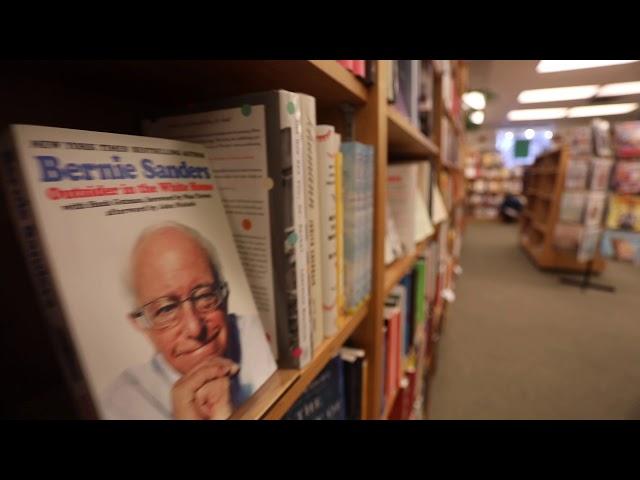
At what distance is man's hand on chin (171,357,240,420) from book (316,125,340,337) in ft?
0.56

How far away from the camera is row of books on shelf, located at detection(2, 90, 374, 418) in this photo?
0.63 feet

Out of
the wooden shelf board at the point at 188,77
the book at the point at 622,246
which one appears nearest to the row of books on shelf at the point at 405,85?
the wooden shelf board at the point at 188,77

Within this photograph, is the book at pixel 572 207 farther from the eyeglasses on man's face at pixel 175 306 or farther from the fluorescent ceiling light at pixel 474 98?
the eyeglasses on man's face at pixel 175 306

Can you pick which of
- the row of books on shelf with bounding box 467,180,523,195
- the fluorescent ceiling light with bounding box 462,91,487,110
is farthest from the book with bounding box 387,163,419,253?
the row of books on shelf with bounding box 467,180,523,195

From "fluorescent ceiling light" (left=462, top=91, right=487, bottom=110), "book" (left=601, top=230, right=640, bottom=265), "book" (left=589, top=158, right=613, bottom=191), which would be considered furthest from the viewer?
"fluorescent ceiling light" (left=462, top=91, right=487, bottom=110)

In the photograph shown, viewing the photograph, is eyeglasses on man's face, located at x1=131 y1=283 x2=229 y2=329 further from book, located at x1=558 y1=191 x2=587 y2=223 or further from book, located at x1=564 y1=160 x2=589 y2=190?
book, located at x1=564 y1=160 x2=589 y2=190

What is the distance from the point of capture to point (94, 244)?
215 millimetres

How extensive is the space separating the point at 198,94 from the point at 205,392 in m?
0.40

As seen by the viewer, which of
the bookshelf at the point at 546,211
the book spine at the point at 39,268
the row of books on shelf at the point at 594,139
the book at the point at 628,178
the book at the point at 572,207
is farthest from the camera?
the bookshelf at the point at 546,211

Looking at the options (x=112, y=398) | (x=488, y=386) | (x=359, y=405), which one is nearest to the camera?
(x=112, y=398)

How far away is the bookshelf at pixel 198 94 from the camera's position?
1.03ft
